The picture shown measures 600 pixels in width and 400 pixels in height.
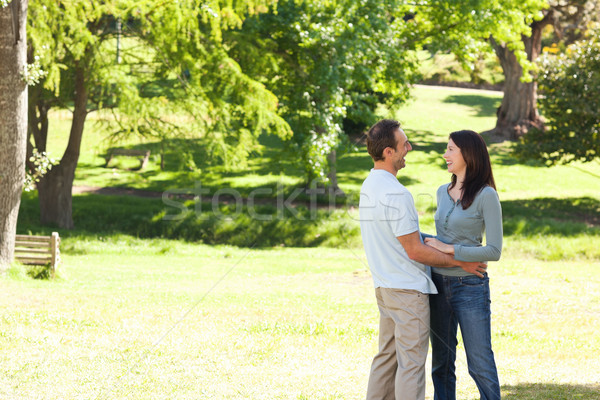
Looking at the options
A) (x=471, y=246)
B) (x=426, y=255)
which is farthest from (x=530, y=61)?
(x=426, y=255)

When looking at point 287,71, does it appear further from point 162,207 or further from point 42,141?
point 42,141

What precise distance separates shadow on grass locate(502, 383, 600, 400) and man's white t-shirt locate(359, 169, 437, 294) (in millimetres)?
1868

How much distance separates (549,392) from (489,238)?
2073 millimetres

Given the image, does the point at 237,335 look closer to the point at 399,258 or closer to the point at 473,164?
the point at 399,258

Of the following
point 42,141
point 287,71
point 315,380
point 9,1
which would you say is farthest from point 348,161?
point 315,380

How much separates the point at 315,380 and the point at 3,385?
98.7 inches

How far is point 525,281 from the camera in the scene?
12.6m

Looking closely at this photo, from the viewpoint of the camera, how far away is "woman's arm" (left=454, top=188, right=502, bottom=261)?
13.4 ft

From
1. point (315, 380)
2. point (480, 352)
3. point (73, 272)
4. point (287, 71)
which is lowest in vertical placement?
point (73, 272)

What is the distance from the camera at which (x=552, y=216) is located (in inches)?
859

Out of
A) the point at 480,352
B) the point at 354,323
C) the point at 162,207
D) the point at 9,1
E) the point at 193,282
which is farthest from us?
the point at 162,207

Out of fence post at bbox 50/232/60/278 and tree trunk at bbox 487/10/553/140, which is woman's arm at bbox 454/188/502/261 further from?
tree trunk at bbox 487/10/553/140

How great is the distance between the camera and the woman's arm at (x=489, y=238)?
161 inches

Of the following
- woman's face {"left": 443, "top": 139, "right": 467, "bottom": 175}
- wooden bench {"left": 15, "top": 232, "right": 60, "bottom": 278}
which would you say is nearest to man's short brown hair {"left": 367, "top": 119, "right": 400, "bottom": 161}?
woman's face {"left": 443, "top": 139, "right": 467, "bottom": 175}
